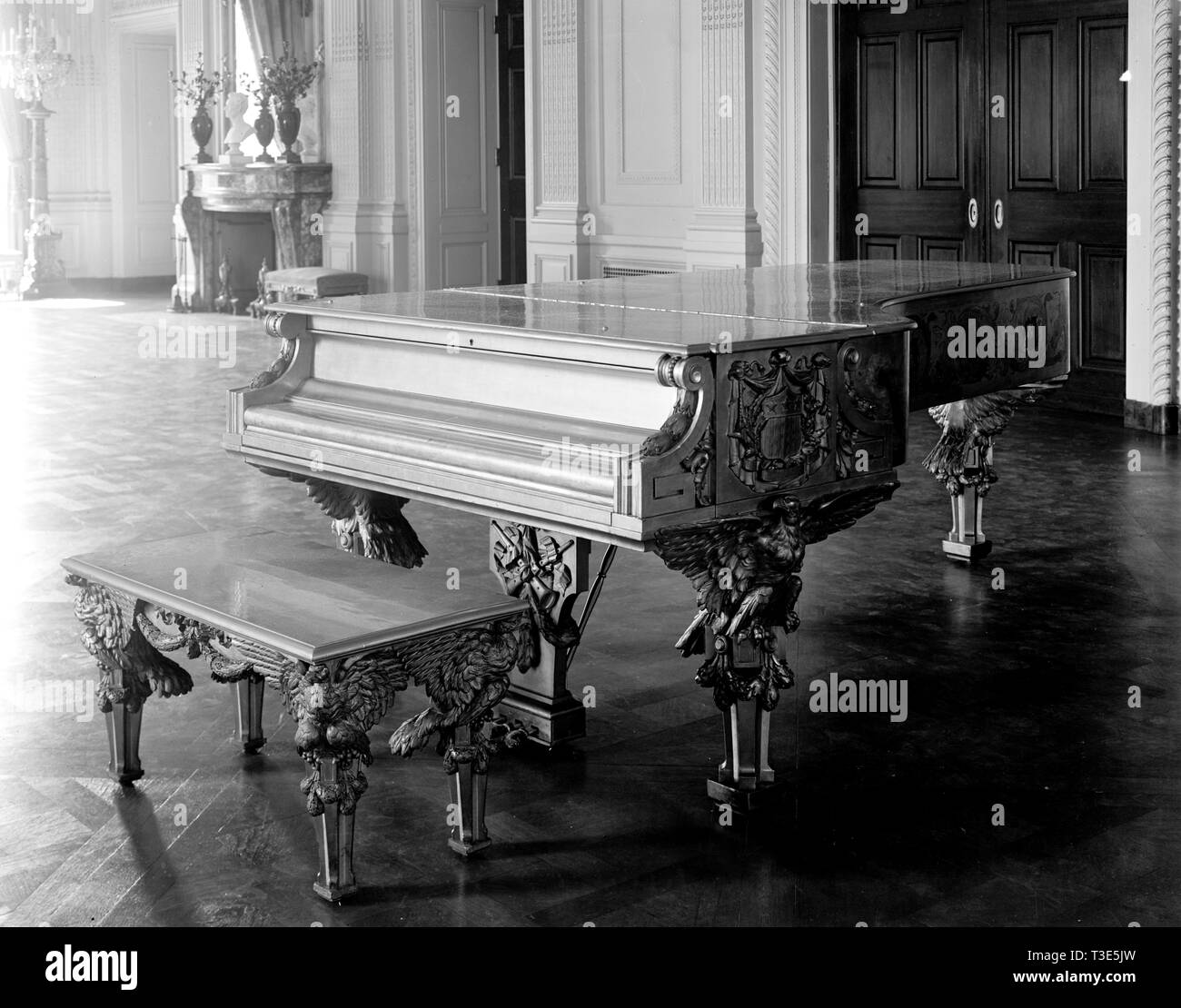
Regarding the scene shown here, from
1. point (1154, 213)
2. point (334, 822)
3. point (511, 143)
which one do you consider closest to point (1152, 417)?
point (1154, 213)

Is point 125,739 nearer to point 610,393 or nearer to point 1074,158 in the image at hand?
point 610,393

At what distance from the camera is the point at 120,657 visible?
121 inches

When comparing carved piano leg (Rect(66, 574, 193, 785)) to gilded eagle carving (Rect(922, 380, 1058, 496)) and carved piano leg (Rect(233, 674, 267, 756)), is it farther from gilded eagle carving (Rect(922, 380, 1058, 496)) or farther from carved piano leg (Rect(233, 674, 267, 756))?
gilded eagle carving (Rect(922, 380, 1058, 496))

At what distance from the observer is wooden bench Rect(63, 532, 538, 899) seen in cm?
254

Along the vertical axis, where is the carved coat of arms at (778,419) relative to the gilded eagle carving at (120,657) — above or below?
above

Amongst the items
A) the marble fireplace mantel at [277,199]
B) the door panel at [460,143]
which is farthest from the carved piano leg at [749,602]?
the marble fireplace mantel at [277,199]

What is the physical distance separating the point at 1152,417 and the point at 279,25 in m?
8.31

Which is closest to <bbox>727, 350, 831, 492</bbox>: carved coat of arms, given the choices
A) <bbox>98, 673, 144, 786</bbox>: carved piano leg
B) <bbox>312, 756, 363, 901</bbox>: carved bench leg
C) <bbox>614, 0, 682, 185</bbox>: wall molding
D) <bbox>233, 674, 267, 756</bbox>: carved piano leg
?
<bbox>312, 756, 363, 901</bbox>: carved bench leg

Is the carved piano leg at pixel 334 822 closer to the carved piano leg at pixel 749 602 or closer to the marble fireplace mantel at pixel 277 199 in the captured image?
the carved piano leg at pixel 749 602

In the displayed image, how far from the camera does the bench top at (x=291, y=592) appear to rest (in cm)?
260

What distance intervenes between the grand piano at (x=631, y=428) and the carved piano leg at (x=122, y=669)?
0.50 meters

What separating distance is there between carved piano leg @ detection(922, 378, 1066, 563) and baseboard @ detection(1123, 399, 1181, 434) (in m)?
2.43

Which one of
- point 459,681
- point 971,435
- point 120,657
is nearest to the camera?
point 459,681
